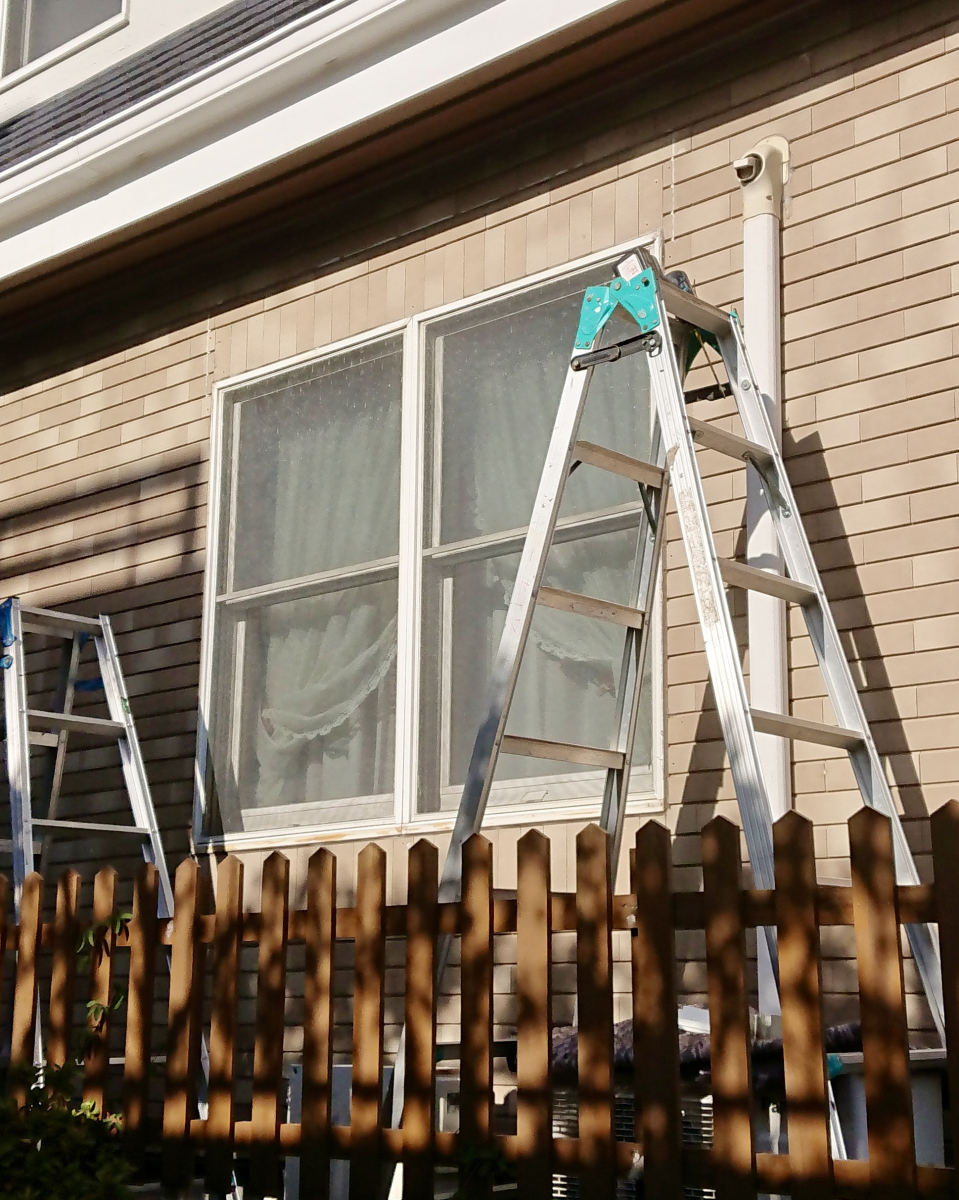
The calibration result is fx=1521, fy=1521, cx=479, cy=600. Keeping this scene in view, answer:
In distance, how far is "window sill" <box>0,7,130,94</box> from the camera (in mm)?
7340

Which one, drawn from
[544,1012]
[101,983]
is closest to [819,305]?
[544,1012]

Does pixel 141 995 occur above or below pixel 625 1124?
above

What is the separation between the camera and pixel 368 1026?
13.0 feet

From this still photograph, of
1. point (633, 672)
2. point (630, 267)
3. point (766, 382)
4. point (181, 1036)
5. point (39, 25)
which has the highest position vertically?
point (39, 25)

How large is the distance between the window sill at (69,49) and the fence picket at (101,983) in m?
4.53

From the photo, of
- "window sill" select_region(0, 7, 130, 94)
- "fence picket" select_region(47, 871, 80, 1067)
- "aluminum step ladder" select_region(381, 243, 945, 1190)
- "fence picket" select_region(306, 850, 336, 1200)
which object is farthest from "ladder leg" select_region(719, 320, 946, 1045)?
"window sill" select_region(0, 7, 130, 94)

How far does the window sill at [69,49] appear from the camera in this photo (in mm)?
7340

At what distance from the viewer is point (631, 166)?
5.40 m

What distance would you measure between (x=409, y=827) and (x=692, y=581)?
1.80m

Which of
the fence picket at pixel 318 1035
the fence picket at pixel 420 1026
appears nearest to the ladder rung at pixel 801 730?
the fence picket at pixel 420 1026

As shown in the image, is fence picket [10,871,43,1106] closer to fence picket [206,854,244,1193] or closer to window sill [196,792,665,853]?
fence picket [206,854,244,1193]

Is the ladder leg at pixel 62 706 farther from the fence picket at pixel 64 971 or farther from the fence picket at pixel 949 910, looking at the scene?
the fence picket at pixel 949 910

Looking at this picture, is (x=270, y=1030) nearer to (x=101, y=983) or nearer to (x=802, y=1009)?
(x=101, y=983)

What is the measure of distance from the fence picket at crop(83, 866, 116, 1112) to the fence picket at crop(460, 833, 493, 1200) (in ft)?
4.59
